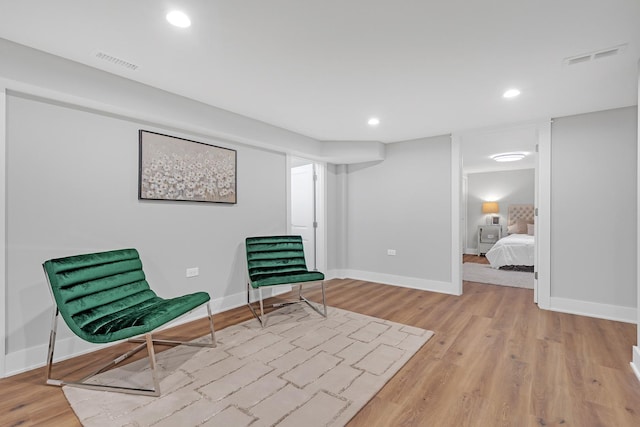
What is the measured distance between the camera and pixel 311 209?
5.19m

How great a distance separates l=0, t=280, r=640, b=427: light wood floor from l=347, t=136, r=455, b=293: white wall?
1.13 m

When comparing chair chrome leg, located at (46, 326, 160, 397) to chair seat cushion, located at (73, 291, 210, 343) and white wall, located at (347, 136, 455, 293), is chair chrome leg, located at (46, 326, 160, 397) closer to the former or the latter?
chair seat cushion, located at (73, 291, 210, 343)

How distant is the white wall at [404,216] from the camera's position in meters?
4.40

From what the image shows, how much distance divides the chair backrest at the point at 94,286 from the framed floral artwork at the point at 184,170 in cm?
71

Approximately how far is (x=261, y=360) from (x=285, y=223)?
2.22 meters

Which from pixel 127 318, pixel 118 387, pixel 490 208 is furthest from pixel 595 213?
pixel 490 208

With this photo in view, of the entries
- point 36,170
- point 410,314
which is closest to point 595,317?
point 410,314

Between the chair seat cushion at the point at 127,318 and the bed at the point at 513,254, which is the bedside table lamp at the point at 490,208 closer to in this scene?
the bed at the point at 513,254

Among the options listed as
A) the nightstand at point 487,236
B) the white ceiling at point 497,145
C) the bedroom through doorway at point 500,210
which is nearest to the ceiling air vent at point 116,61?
Result: the white ceiling at point 497,145

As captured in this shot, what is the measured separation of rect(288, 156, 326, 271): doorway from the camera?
201 inches

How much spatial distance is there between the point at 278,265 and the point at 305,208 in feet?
5.94

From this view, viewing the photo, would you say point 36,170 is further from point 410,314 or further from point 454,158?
point 454,158

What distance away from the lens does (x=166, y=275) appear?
3068 millimetres

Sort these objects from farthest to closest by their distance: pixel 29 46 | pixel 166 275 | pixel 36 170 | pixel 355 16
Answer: pixel 166 275 → pixel 36 170 → pixel 29 46 → pixel 355 16
